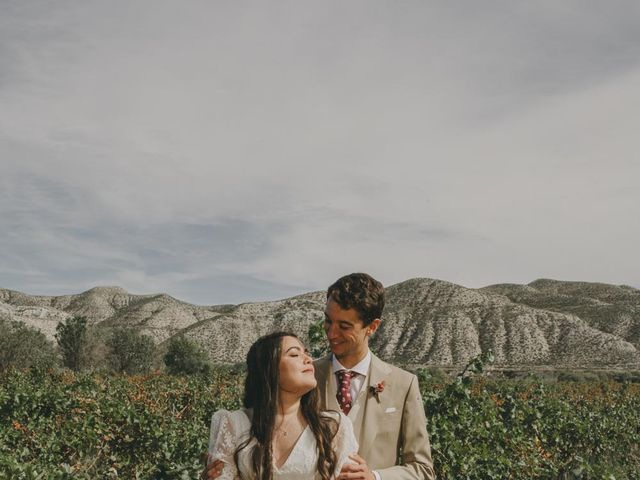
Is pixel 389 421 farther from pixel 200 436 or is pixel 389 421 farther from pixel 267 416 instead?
pixel 200 436

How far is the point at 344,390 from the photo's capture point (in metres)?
3.00

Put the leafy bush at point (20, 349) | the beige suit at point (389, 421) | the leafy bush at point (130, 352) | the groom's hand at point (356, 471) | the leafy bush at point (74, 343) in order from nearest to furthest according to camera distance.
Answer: the groom's hand at point (356, 471) → the beige suit at point (389, 421) → the leafy bush at point (20, 349) → the leafy bush at point (74, 343) → the leafy bush at point (130, 352)

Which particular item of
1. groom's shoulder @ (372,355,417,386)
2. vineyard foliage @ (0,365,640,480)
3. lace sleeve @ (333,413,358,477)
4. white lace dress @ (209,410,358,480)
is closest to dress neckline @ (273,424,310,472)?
white lace dress @ (209,410,358,480)

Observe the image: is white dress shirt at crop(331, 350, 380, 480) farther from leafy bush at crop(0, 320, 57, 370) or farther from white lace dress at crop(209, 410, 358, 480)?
leafy bush at crop(0, 320, 57, 370)

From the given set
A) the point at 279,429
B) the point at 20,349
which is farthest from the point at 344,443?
the point at 20,349

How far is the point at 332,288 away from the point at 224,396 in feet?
33.3

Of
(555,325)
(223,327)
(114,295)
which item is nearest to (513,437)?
(555,325)

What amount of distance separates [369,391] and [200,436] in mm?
5009

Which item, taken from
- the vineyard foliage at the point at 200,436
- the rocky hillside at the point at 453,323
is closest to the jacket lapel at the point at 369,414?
the vineyard foliage at the point at 200,436

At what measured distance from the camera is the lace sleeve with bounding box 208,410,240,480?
8.63 feet

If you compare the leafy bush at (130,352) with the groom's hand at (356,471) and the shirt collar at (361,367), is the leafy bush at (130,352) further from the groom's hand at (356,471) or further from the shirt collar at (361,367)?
the groom's hand at (356,471)

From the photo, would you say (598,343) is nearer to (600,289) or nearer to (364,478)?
(600,289)

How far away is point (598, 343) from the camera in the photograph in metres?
53.5

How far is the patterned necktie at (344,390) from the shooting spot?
2979 mm
